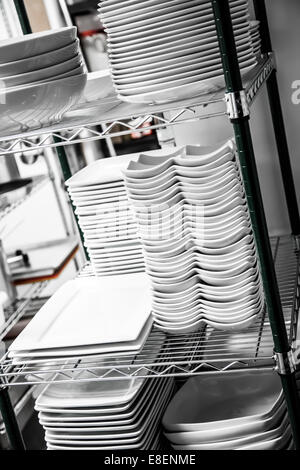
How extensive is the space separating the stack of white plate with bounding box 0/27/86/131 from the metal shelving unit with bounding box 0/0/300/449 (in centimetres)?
4

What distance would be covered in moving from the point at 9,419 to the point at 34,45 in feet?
2.91

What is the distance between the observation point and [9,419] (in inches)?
63.2

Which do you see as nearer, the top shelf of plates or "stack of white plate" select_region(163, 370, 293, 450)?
the top shelf of plates

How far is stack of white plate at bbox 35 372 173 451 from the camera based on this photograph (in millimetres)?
1544

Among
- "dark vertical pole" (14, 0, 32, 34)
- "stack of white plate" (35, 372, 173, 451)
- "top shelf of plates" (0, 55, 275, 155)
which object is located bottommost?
"stack of white plate" (35, 372, 173, 451)

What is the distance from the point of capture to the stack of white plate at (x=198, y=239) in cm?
137

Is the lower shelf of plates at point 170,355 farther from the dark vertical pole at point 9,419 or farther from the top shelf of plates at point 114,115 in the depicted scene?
the top shelf of plates at point 114,115

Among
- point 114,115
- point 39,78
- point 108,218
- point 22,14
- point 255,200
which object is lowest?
point 108,218

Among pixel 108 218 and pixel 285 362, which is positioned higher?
pixel 108 218

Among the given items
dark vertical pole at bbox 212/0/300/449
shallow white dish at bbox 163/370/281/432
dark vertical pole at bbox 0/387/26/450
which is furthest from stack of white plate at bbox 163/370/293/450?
dark vertical pole at bbox 0/387/26/450

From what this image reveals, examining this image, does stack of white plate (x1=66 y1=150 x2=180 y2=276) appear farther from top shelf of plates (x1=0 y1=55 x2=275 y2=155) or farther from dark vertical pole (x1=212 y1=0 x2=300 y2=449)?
dark vertical pole (x1=212 y1=0 x2=300 y2=449)

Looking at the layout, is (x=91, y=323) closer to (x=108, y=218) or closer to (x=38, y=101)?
(x=108, y=218)

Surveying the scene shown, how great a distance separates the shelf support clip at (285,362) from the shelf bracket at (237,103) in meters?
0.49

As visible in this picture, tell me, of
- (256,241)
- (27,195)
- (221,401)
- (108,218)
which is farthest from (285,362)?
(27,195)
